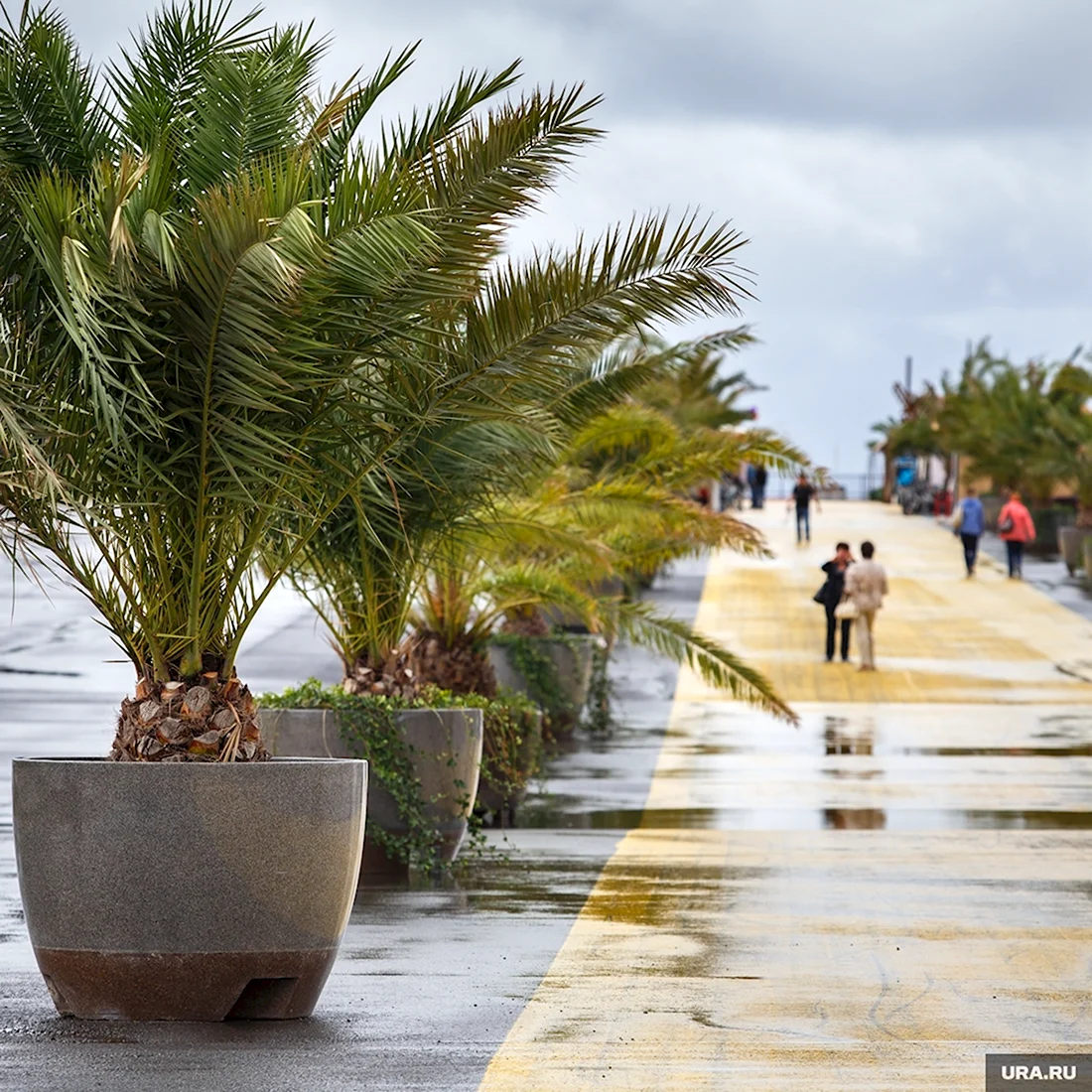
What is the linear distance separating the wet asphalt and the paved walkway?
0.19m

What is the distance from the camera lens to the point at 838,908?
31.8 ft

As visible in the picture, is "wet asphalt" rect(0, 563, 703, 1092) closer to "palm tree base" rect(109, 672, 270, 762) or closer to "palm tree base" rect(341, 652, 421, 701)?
"palm tree base" rect(109, 672, 270, 762)

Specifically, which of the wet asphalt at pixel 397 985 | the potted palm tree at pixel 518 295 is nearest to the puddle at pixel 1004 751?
the wet asphalt at pixel 397 985

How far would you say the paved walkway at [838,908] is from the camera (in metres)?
6.32

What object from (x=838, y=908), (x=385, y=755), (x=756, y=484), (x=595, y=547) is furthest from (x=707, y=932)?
(x=756, y=484)

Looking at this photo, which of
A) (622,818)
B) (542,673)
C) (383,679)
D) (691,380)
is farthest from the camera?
(691,380)

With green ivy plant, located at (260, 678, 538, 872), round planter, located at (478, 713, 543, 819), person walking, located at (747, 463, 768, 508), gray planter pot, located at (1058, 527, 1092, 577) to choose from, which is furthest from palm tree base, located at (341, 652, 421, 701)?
person walking, located at (747, 463, 768, 508)

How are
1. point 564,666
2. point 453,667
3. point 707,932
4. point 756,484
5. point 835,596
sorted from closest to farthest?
point 707,932 → point 453,667 → point 564,666 → point 835,596 → point 756,484

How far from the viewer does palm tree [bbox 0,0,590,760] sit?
21.3ft

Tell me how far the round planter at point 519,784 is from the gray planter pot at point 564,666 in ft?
12.5

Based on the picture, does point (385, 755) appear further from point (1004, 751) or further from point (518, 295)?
point (1004, 751)

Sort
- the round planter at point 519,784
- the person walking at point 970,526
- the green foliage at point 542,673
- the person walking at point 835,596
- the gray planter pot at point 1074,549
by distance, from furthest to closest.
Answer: the gray planter pot at point 1074,549
the person walking at point 970,526
the person walking at point 835,596
the green foliage at point 542,673
the round planter at point 519,784

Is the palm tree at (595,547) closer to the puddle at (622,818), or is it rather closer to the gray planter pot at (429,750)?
the puddle at (622,818)

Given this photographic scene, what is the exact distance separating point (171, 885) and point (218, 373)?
175 cm
